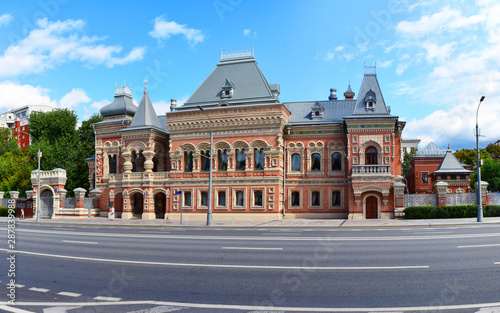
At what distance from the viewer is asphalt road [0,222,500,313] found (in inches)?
294

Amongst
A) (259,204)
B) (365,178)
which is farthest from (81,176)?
(365,178)

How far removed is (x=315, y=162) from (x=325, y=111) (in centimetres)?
501

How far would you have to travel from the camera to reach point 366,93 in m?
35.5

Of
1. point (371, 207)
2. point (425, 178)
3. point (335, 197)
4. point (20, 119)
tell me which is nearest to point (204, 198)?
point (335, 197)

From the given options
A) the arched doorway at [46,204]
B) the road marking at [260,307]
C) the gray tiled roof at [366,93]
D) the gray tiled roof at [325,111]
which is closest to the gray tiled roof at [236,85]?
the gray tiled roof at [325,111]

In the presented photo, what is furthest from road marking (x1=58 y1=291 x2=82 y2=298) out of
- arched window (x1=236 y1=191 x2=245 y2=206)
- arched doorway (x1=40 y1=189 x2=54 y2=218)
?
arched doorway (x1=40 y1=189 x2=54 y2=218)

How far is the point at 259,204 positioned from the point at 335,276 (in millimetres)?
27063

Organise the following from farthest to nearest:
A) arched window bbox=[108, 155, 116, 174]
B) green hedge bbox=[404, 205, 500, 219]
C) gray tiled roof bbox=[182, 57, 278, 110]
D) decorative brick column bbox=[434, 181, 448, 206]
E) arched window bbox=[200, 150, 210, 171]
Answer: arched window bbox=[108, 155, 116, 174] < arched window bbox=[200, 150, 210, 171] < gray tiled roof bbox=[182, 57, 278, 110] < decorative brick column bbox=[434, 181, 448, 206] < green hedge bbox=[404, 205, 500, 219]

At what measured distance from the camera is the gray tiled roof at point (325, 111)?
3792 centimetres

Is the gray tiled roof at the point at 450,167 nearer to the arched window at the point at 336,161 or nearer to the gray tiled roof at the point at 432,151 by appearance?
the gray tiled roof at the point at 432,151

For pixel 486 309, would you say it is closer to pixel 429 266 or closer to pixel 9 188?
pixel 429 266

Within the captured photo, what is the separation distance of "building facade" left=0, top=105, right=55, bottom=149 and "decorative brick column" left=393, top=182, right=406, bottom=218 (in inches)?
4029

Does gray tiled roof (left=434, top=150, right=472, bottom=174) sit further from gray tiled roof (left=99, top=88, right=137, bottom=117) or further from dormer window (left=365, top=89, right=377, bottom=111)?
gray tiled roof (left=99, top=88, right=137, bottom=117)

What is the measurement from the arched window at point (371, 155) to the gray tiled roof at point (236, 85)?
9004mm
